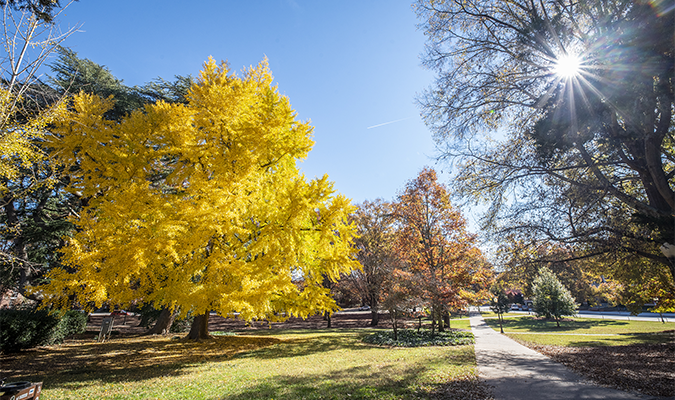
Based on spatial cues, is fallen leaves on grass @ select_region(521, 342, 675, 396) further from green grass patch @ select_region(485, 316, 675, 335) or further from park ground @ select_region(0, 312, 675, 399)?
green grass patch @ select_region(485, 316, 675, 335)

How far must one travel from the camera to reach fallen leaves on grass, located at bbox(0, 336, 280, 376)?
8320 millimetres

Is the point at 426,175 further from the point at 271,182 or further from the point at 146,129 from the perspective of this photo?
the point at 146,129

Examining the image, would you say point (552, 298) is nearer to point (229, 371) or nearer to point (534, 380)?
point (534, 380)

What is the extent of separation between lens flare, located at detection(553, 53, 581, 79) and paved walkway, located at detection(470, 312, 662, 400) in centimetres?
768

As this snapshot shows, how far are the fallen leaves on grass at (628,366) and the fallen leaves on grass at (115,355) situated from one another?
1135 cm

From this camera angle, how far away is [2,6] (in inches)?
253

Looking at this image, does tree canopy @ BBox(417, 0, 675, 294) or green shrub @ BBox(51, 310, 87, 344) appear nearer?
tree canopy @ BBox(417, 0, 675, 294)

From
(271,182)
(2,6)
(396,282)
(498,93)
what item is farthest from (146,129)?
(396,282)

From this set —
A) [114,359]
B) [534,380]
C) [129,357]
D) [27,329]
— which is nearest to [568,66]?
[534,380]

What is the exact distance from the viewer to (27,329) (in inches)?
396

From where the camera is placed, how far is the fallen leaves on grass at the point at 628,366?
19.0ft

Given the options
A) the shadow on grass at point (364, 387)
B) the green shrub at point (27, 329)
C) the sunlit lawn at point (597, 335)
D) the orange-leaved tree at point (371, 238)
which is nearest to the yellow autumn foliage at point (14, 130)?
the green shrub at point (27, 329)

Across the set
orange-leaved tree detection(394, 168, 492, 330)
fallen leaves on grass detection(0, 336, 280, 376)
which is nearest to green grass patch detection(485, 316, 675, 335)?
orange-leaved tree detection(394, 168, 492, 330)

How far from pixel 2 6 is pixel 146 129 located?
3765mm
